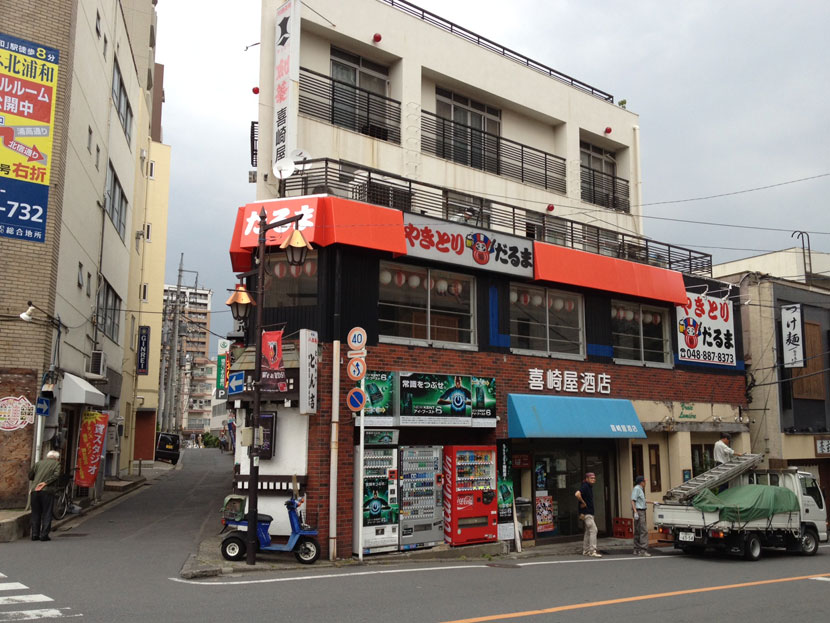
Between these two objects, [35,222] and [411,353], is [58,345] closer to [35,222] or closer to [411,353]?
[35,222]

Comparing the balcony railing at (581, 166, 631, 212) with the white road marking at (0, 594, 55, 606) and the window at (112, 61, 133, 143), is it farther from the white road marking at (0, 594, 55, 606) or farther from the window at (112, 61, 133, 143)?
the white road marking at (0, 594, 55, 606)

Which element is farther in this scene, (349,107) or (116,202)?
(116,202)

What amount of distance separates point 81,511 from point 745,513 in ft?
53.3

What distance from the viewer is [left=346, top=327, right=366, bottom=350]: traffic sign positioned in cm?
1463

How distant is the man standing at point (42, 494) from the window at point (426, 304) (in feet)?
23.6

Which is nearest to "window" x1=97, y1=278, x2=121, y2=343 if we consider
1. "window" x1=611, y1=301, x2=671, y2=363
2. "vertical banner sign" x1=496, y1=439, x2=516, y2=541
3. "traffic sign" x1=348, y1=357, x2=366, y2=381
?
"traffic sign" x1=348, y1=357, x2=366, y2=381

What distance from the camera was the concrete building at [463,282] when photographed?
15.1 meters

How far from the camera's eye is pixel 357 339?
14.6m

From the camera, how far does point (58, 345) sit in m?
16.8

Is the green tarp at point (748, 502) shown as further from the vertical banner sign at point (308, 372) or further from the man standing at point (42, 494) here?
the man standing at point (42, 494)

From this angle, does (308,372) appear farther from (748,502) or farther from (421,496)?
(748,502)

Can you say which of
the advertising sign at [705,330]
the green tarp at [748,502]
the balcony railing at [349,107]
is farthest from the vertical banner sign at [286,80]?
the green tarp at [748,502]

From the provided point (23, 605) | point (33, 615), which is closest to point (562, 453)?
point (23, 605)

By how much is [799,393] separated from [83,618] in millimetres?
24247
